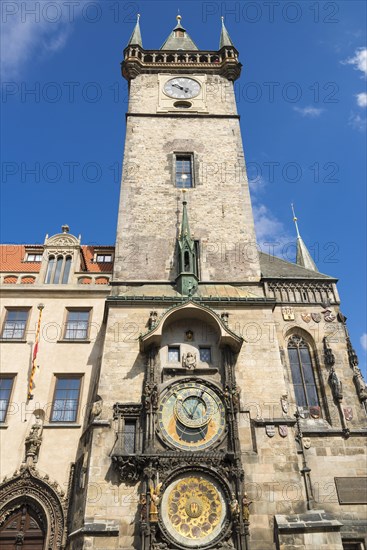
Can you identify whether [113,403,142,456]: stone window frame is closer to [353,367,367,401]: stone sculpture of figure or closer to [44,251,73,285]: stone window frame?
[44,251,73,285]: stone window frame

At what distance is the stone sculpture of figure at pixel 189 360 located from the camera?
13.6m

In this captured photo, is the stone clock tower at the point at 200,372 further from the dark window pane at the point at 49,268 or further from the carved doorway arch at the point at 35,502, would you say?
the dark window pane at the point at 49,268

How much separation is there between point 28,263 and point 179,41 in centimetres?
1625

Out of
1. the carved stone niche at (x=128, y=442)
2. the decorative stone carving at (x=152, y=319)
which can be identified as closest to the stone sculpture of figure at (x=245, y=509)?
the carved stone niche at (x=128, y=442)

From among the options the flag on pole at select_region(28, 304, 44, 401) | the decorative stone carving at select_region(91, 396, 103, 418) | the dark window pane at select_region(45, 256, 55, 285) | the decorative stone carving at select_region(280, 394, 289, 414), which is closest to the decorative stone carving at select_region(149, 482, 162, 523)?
the decorative stone carving at select_region(91, 396, 103, 418)

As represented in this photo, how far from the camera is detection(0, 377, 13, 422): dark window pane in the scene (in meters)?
14.4

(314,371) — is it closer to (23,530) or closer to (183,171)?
(23,530)

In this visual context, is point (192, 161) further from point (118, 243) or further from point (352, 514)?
point (352, 514)

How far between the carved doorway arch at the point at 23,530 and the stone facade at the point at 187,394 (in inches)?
Answer: 3.5

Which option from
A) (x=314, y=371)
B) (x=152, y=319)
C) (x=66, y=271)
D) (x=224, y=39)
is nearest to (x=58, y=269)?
(x=66, y=271)

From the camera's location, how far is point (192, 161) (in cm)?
1998

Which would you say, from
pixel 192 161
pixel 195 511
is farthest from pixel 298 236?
pixel 195 511

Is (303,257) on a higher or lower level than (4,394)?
higher

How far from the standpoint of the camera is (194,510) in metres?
11.4
